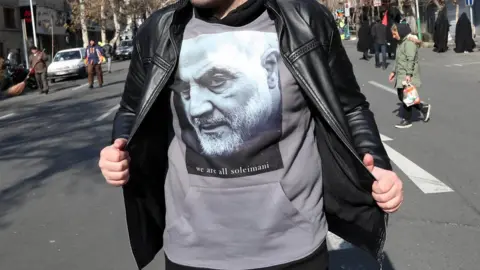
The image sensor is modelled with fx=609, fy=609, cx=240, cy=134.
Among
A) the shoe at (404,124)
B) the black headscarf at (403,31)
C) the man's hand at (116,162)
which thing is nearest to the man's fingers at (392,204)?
the man's hand at (116,162)

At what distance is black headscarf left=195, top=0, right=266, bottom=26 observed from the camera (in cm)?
197

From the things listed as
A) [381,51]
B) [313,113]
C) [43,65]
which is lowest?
[381,51]

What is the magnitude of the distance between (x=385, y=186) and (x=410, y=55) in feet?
29.7

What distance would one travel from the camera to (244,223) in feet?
6.31

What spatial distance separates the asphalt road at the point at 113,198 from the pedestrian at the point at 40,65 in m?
9.90

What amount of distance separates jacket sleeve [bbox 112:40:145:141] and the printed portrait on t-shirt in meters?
0.25


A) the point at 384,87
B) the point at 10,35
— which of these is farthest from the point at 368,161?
the point at 10,35

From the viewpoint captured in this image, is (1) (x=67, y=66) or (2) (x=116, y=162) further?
(1) (x=67, y=66)

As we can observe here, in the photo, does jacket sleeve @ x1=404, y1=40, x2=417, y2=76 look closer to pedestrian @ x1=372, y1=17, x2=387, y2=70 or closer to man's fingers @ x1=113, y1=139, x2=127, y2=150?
man's fingers @ x1=113, y1=139, x2=127, y2=150

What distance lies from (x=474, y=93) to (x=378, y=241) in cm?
1273

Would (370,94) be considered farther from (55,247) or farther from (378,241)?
(378,241)

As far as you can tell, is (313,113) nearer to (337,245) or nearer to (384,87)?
(337,245)

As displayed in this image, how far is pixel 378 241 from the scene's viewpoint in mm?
2088

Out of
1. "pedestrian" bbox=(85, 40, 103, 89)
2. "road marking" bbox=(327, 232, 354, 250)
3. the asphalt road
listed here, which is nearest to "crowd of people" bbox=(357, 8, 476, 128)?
the asphalt road
